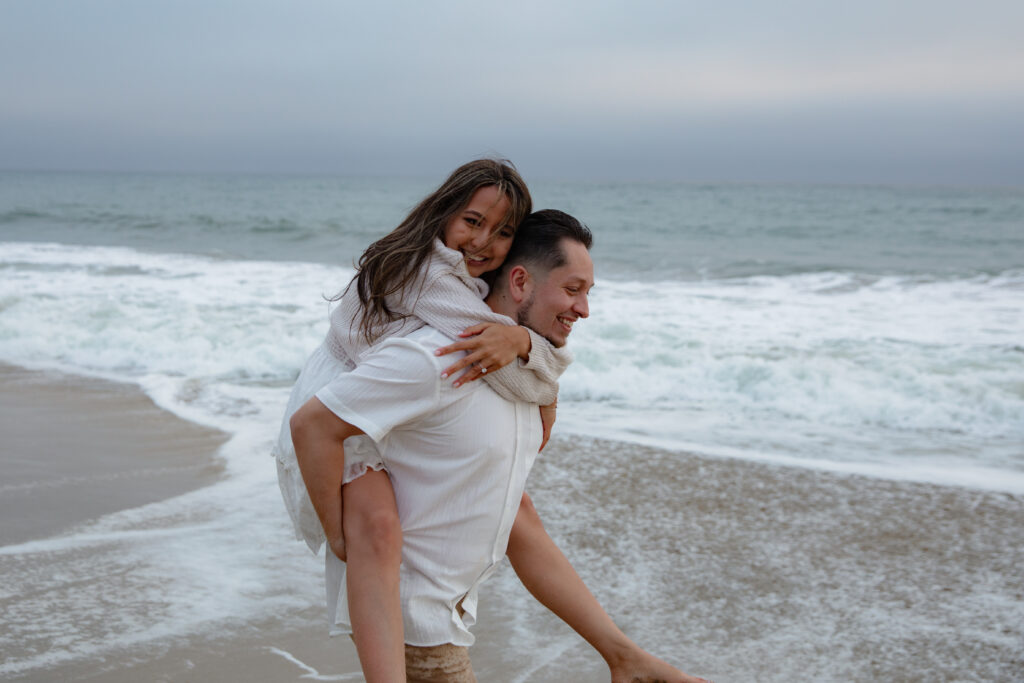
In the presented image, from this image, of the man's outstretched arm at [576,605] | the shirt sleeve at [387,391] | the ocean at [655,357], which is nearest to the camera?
the shirt sleeve at [387,391]

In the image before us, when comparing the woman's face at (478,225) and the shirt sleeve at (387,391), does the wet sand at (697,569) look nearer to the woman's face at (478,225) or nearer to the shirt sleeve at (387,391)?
the shirt sleeve at (387,391)

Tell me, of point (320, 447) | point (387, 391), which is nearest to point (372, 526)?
point (320, 447)

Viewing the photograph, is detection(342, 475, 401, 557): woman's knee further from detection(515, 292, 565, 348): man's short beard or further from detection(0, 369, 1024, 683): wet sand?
detection(0, 369, 1024, 683): wet sand

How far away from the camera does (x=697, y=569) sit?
4.05 metres

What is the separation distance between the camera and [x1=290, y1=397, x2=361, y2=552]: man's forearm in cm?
199

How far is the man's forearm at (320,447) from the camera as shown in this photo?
1.99 m

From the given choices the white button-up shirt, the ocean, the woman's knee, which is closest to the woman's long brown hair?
the white button-up shirt

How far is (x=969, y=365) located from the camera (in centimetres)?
850

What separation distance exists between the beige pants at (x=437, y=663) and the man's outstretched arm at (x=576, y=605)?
1.27ft

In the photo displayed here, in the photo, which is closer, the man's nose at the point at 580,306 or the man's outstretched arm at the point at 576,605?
the man's nose at the point at 580,306

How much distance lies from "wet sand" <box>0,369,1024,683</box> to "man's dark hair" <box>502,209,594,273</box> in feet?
5.19

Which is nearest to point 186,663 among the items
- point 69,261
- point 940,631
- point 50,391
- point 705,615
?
point 705,615

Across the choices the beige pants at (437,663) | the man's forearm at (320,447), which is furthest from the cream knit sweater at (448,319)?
the beige pants at (437,663)

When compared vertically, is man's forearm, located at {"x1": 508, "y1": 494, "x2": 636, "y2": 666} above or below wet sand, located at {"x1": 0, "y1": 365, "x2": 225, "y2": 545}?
above
